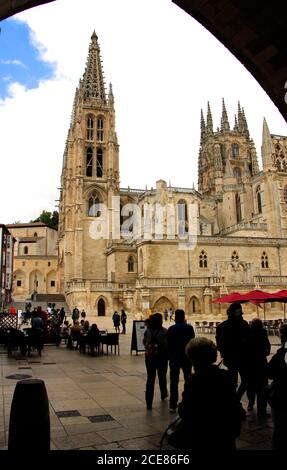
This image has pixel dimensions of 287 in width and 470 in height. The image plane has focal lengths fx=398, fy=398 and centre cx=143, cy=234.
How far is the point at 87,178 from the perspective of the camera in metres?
54.2

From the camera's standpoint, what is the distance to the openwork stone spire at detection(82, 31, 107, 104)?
60.0m

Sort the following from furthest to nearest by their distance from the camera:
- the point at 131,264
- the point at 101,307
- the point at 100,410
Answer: the point at 131,264 < the point at 101,307 < the point at 100,410

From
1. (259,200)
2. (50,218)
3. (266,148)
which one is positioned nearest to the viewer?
(266,148)

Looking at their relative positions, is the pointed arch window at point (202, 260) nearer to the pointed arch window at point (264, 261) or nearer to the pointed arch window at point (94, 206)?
the pointed arch window at point (264, 261)

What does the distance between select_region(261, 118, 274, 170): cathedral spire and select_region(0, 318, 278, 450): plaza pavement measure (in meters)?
49.3

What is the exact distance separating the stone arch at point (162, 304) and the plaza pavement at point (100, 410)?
85.5 ft

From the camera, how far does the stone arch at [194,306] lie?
38719 mm

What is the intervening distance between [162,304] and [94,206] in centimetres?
1993

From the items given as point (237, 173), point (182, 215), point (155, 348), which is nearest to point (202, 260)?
point (182, 215)

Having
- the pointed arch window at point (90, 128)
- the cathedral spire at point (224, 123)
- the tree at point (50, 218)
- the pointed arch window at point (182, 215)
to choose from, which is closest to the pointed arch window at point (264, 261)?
the pointed arch window at point (182, 215)

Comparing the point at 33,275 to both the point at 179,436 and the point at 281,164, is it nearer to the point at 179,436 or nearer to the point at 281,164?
the point at 281,164

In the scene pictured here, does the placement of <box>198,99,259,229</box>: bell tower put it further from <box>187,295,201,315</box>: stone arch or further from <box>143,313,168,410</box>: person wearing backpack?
<box>143,313,168,410</box>: person wearing backpack

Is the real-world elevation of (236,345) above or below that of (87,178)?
below

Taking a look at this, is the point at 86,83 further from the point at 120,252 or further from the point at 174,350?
the point at 174,350
